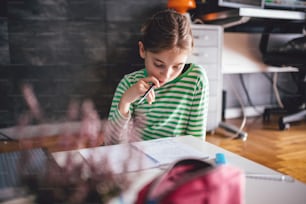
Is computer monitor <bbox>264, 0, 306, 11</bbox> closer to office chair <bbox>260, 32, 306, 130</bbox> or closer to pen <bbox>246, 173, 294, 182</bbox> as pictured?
office chair <bbox>260, 32, 306, 130</bbox>

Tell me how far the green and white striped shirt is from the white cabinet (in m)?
1.07

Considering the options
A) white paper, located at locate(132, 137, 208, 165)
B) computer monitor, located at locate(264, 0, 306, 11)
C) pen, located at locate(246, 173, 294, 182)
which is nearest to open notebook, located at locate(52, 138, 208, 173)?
white paper, located at locate(132, 137, 208, 165)

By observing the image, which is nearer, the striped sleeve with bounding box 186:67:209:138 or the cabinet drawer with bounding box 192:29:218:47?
the striped sleeve with bounding box 186:67:209:138

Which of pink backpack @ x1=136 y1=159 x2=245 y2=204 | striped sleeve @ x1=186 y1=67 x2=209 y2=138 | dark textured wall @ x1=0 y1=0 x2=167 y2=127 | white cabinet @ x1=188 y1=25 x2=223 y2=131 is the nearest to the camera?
pink backpack @ x1=136 y1=159 x2=245 y2=204

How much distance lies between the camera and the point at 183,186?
9.9 inches

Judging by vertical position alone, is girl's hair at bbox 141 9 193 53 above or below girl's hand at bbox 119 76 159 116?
above

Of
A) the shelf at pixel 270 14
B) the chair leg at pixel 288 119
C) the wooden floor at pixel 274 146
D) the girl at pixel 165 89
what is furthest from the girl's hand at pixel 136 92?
the chair leg at pixel 288 119

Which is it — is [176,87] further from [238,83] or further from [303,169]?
[238,83]

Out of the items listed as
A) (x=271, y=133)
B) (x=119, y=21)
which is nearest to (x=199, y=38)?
(x=119, y=21)

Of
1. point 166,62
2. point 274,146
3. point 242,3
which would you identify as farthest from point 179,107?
point 242,3

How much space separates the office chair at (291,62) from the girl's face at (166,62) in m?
1.52

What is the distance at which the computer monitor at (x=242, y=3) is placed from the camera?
2127mm

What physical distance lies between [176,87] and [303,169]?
909 mm

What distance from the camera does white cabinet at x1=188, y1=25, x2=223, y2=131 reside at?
201 cm
